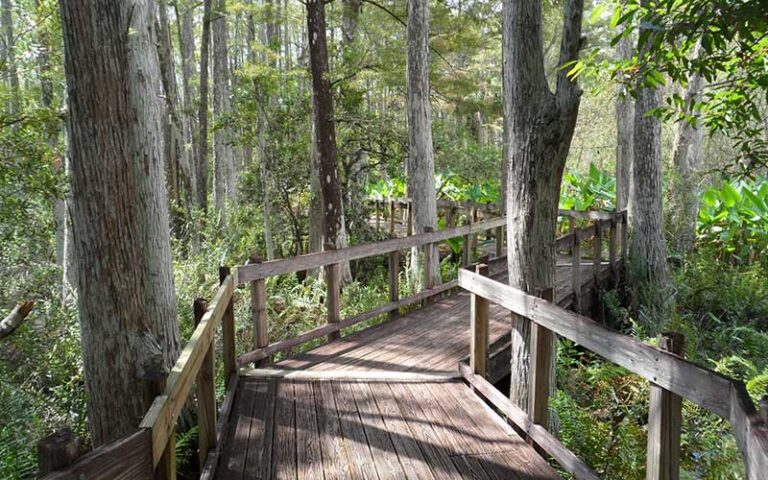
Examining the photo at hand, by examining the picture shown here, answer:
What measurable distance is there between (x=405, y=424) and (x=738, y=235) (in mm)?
10963

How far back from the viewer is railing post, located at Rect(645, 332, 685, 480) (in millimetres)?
2572

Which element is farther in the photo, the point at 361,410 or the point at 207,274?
the point at 207,274

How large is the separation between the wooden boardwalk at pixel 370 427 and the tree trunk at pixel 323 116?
4.04 meters

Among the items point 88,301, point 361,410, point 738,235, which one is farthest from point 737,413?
point 738,235

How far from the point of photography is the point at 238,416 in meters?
4.18

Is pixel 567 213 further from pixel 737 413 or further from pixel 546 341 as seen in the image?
pixel 737 413

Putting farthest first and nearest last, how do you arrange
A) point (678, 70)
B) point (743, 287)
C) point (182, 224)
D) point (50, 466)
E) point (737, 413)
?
point (182, 224) < point (743, 287) < point (678, 70) < point (737, 413) < point (50, 466)

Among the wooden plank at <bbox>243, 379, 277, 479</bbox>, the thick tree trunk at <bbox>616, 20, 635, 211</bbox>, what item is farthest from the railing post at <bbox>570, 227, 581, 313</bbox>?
the thick tree trunk at <bbox>616, 20, 635, 211</bbox>

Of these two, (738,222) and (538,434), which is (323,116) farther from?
(738,222)

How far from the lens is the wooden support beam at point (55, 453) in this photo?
4.99 feet

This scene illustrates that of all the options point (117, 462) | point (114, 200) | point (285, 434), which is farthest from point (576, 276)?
point (117, 462)

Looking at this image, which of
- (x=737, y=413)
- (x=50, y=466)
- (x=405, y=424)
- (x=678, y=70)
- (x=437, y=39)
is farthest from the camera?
(x=437, y=39)

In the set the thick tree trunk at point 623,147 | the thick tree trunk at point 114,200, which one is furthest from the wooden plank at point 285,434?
the thick tree trunk at point 623,147

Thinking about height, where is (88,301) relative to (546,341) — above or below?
above
